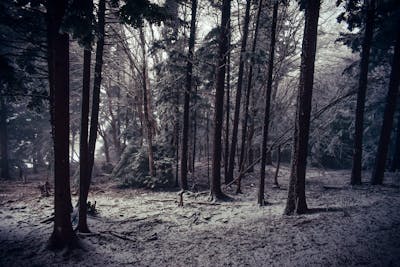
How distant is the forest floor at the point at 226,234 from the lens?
5984 millimetres

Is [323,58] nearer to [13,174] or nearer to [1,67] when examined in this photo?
[1,67]

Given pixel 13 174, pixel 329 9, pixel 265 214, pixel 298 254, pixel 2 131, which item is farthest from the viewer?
pixel 13 174

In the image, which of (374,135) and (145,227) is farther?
(374,135)

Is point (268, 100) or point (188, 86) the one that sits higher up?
point (188, 86)

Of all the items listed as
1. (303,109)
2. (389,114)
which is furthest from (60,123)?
(389,114)

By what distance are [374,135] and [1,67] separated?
22.7m

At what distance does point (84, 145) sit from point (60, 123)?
1.54 m

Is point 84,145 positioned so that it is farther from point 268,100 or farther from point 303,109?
point 303,109

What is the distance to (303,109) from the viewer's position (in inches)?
319

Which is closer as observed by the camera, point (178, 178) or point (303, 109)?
point (303, 109)

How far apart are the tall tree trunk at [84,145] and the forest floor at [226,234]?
788 mm

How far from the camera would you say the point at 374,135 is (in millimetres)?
19109

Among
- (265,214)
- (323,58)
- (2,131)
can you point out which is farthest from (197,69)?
(2,131)

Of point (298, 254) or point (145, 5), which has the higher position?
point (145, 5)
